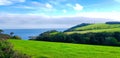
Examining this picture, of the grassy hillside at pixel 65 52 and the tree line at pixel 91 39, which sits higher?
the tree line at pixel 91 39

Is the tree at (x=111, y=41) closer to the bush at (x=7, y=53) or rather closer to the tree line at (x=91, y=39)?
the tree line at (x=91, y=39)

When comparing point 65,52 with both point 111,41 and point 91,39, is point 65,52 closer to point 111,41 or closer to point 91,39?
point 111,41

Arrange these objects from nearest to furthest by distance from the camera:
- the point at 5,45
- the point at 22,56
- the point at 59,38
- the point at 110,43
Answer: the point at 22,56, the point at 5,45, the point at 110,43, the point at 59,38

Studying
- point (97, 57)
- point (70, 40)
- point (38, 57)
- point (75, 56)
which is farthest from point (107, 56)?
point (70, 40)

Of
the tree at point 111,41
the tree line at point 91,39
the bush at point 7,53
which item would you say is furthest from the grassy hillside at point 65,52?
the tree line at point 91,39

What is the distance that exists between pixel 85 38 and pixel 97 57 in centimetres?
4824

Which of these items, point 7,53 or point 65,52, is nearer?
point 7,53

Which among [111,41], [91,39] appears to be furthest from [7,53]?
[91,39]

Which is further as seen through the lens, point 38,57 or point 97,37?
point 97,37

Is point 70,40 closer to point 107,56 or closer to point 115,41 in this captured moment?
point 115,41

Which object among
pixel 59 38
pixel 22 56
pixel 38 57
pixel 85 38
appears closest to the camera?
pixel 22 56

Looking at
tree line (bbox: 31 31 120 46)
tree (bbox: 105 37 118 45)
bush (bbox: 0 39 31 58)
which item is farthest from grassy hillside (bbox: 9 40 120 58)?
tree line (bbox: 31 31 120 46)

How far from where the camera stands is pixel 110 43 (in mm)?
70125

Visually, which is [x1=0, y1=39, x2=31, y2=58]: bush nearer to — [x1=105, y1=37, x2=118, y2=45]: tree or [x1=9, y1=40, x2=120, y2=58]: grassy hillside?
[x1=9, y1=40, x2=120, y2=58]: grassy hillside
